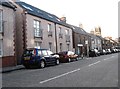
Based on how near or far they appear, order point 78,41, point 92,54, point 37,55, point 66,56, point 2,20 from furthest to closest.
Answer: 1. point 78,41
2. point 92,54
3. point 66,56
4. point 2,20
5. point 37,55

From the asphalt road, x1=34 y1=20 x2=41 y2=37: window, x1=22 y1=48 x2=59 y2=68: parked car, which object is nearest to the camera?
the asphalt road

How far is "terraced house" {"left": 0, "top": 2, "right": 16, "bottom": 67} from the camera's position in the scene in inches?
916

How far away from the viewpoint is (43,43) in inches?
1303

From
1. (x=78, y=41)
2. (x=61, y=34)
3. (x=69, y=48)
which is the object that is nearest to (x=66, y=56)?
(x=61, y=34)

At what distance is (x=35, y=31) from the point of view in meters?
31.0

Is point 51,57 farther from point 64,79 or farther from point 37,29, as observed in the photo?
point 64,79

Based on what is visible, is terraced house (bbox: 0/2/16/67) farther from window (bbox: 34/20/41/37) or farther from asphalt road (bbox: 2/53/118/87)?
asphalt road (bbox: 2/53/118/87)

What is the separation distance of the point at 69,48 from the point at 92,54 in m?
5.82

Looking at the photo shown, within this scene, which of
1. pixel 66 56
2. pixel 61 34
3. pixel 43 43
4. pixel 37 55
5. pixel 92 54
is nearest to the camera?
pixel 37 55

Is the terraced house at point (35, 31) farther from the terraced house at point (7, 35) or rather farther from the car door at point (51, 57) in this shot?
the car door at point (51, 57)

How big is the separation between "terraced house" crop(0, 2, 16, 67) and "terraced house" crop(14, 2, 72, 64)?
298 cm

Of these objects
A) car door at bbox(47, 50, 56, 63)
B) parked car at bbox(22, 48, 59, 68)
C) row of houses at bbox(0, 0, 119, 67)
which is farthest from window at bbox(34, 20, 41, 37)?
parked car at bbox(22, 48, 59, 68)

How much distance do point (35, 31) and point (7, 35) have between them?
23.6 feet

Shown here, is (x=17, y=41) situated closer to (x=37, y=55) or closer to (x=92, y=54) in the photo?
(x=37, y=55)
